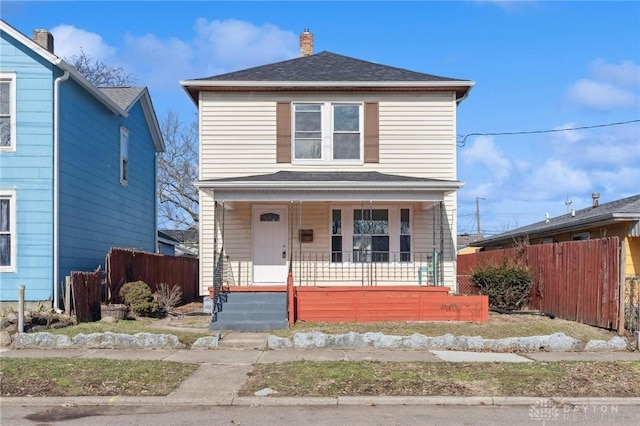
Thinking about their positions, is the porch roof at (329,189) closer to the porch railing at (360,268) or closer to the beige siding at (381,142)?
the beige siding at (381,142)

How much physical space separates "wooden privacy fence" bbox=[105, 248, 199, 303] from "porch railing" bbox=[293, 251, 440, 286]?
4.54 metres

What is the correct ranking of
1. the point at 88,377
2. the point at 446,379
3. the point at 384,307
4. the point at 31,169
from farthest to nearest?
1. the point at 31,169
2. the point at 384,307
3. the point at 446,379
4. the point at 88,377

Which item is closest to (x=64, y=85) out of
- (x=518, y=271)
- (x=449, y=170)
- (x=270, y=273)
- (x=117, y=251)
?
(x=117, y=251)

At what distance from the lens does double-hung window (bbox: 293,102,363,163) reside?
17.6 m

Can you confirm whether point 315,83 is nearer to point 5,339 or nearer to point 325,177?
point 325,177

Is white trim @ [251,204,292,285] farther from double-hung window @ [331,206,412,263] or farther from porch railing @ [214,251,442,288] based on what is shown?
double-hung window @ [331,206,412,263]

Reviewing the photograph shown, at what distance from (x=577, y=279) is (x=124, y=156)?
46.7 ft

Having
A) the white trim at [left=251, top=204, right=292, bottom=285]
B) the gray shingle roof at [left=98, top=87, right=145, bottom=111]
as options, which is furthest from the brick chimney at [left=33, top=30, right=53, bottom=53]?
the white trim at [left=251, top=204, right=292, bottom=285]

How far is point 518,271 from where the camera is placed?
58.0 feet

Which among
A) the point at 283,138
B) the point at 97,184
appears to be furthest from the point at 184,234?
the point at 283,138

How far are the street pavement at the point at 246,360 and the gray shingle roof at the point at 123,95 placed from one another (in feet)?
34.8

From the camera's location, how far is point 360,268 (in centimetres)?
1725

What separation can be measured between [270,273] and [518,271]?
6701 mm

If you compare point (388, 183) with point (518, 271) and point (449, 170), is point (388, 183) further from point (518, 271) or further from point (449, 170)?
point (518, 271)
